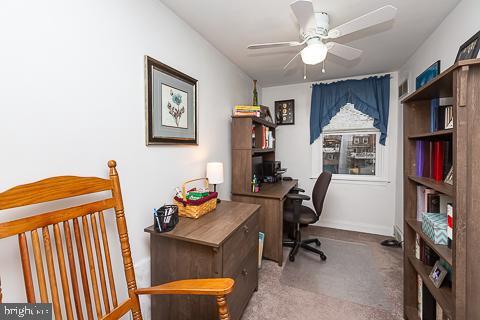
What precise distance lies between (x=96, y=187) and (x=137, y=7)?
1166 millimetres

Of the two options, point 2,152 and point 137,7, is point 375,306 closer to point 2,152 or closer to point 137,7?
point 2,152

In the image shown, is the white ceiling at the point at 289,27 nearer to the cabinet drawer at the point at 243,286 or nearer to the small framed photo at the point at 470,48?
the small framed photo at the point at 470,48

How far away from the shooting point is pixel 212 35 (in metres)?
2.00

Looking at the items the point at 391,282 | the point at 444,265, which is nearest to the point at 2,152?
the point at 444,265

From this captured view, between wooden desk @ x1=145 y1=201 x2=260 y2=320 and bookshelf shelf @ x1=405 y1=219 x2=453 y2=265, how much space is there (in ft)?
3.47

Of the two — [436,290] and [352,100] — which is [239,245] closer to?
[436,290]

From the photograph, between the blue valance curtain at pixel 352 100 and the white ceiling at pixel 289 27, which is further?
the blue valance curtain at pixel 352 100

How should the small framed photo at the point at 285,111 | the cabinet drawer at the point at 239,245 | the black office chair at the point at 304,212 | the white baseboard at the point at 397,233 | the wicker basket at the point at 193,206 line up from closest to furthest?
the cabinet drawer at the point at 239,245 < the wicker basket at the point at 193,206 < the black office chair at the point at 304,212 < the white baseboard at the point at 397,233 < the small framed photo at the point at 285,111

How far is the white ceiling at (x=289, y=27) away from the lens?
1.56m

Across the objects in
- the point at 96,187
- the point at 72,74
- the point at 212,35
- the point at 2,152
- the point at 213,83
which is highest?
the point at 212,35

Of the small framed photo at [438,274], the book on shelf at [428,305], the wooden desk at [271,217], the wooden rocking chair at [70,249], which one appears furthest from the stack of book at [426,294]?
the wooden rocking chair at [70,249]

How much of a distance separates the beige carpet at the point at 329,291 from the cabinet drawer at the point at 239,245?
477 mm

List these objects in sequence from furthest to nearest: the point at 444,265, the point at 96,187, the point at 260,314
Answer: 1. the point at 260,314
2. the point at 444,265
3. the point at 96,187

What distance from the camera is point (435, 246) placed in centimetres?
114
